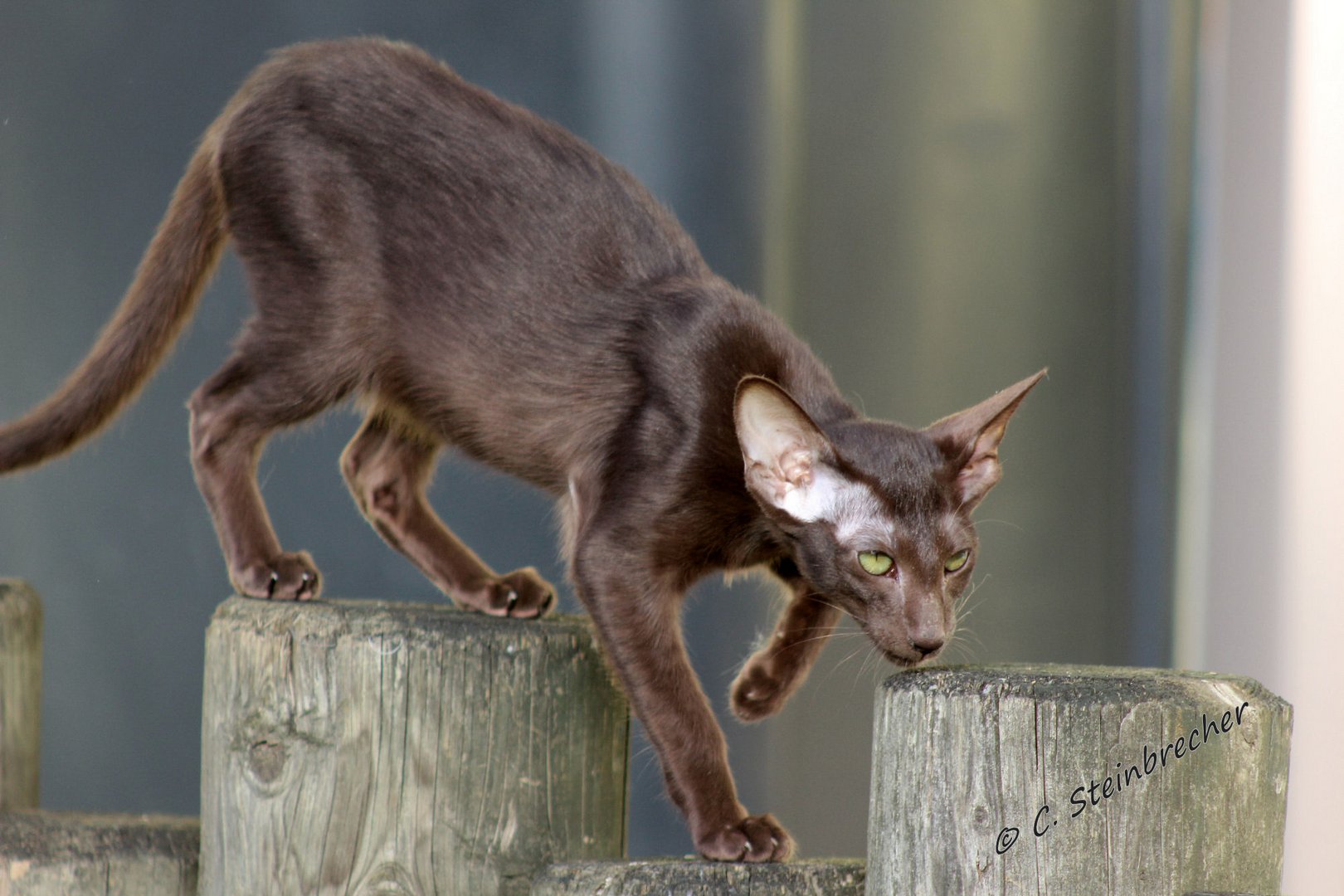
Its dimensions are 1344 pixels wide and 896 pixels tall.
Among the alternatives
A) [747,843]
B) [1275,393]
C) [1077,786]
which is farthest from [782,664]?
[1275,393]

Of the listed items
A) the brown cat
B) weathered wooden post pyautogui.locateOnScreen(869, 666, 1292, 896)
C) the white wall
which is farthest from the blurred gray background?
weathered wooden post pyautogui.locateOnScreen(869, 666, 1292, 896)

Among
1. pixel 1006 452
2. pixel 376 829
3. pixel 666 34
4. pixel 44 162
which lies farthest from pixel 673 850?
pixel 44 162

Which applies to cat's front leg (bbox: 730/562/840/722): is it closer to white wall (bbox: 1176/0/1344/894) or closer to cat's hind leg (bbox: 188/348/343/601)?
cat's hind leg (bbox: 188/348/343/601)

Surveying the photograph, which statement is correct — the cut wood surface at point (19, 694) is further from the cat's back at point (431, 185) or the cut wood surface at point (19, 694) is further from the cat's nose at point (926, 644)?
the cat's nose at point (926, 644)

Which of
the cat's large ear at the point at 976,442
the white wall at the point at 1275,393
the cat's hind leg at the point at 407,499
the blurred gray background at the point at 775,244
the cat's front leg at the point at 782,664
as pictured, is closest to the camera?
the cat's large ear at the point at 976,442

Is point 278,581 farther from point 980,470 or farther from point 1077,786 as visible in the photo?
point 1077,786

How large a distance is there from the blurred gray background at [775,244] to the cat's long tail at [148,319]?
0.95 m

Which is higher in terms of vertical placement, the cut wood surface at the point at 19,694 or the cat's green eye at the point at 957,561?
the cat's green eye at the point at 957,561

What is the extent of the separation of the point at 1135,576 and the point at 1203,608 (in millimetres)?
164

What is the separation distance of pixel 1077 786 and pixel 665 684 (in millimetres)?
600

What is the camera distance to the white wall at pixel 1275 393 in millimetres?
2572

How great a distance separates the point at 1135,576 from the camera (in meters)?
3.17

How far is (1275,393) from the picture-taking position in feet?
9.10

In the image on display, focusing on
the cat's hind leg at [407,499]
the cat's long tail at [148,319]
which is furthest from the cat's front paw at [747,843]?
the cat's long tail at [148,319]
